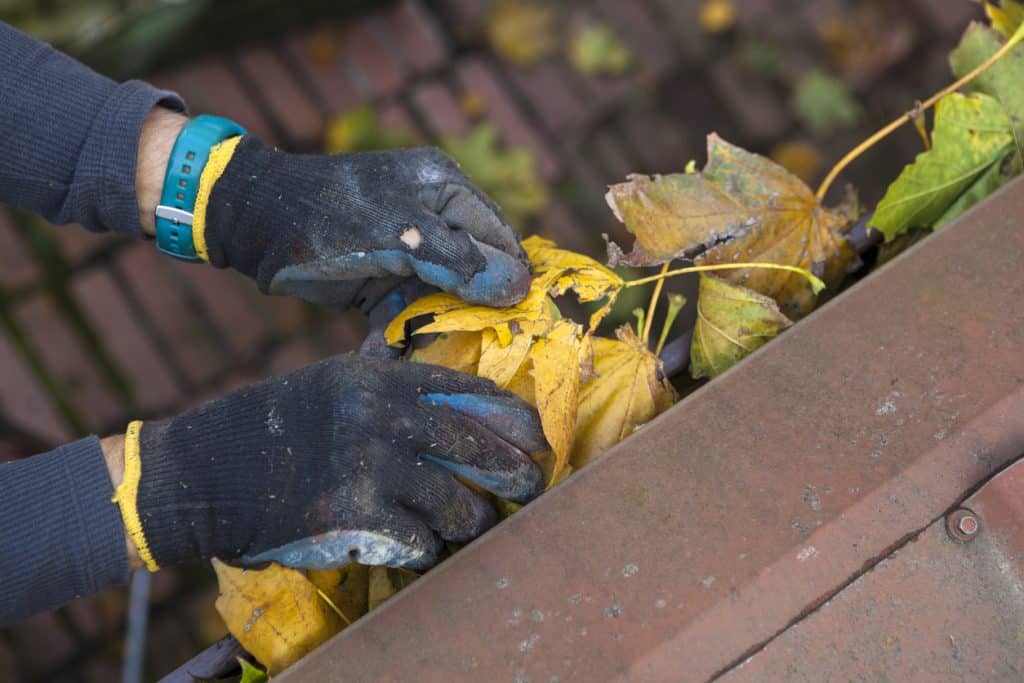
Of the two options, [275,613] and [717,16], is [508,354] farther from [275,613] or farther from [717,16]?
[717,16]

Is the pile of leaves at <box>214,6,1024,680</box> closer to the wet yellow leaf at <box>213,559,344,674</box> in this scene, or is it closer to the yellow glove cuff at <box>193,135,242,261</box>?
the wet yellow leaf at <box>213,559,344,674</box>

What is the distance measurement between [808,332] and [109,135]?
940 mm

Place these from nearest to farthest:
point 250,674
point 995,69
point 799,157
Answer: point 250,674, point 995,69, point 799,157

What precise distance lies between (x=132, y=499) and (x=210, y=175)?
1.50 ft

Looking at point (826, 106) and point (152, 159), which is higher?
point (152, 159)

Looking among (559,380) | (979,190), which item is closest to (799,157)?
(979,190)

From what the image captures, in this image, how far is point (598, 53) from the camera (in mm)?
2338

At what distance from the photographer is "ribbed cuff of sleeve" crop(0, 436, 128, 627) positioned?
3.45 ft

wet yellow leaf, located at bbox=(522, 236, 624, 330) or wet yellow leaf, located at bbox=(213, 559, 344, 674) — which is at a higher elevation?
wet yellow leaf, located at bbox=(522, 236, 624, 330)

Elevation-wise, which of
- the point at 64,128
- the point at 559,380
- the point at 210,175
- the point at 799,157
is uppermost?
the point at 64,128

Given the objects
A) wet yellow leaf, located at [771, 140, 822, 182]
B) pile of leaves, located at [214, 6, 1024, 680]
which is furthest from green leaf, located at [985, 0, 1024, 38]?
wet yellow leaf, located at [771, 140, 822, 182]

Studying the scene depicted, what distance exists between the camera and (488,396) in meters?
1.06

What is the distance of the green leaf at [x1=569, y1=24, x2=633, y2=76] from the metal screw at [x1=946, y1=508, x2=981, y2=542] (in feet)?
5.46

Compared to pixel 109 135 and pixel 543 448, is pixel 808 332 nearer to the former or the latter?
pixel 543 448
